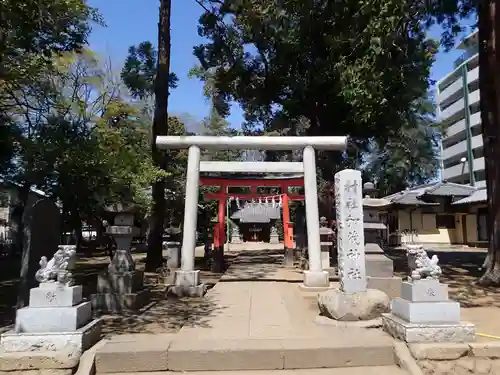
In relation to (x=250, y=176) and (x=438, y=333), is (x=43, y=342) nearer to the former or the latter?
(x=438, y=333)

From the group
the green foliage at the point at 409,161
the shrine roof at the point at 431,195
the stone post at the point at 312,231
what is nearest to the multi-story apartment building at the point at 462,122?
the green foliage at the point at 409,161

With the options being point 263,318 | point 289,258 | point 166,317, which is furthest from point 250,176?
point 263,318

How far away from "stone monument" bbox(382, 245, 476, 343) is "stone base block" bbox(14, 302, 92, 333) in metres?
3.81

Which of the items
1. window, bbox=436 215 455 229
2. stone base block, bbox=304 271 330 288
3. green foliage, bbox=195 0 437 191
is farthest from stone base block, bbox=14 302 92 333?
window, bbox=436 215 455 229

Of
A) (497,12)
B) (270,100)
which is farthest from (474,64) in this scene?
(497,12)

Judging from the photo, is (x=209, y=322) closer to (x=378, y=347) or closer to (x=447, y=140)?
(x=378, y=347)

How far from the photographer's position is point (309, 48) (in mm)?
16672

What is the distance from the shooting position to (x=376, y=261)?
9.17m

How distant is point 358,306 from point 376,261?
245 cm

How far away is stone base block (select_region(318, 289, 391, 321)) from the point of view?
6.91m

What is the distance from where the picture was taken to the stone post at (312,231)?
10.8 metres

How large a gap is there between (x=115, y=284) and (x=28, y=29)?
18.3 feet

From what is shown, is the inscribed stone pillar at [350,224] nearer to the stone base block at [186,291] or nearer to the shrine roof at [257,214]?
the stone base block at [186,291]

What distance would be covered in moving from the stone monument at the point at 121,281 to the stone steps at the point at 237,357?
12.1ft
